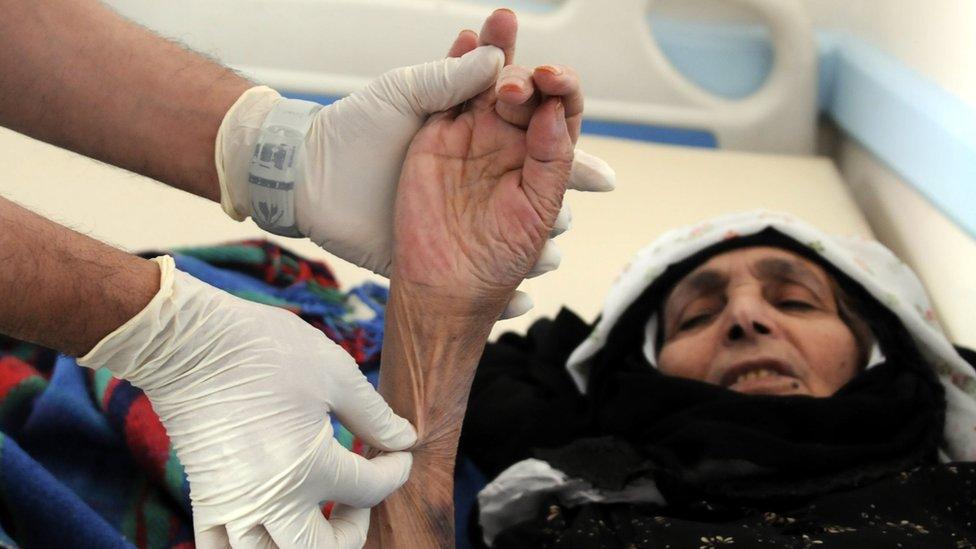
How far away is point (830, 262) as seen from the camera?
1589mm

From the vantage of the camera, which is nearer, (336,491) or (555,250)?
(336,491)

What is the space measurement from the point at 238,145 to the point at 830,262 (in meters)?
0.89

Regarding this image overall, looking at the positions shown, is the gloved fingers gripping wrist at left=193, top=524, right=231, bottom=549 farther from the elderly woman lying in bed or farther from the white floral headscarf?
the white floral headscarf

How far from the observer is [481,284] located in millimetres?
1129

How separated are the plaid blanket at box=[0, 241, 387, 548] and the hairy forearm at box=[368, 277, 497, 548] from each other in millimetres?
193

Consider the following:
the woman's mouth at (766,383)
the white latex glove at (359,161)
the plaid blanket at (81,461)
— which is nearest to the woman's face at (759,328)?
the woman's mouth at (766,383)

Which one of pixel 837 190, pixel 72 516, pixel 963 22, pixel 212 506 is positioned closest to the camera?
pixel 212 506

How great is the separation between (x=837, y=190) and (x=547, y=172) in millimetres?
1481

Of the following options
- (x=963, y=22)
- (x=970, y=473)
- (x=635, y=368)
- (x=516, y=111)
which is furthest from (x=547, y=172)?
(x=963, y=22)

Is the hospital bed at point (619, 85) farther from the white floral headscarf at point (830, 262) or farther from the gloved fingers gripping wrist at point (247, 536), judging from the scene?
the gloved fingers gripping wrist at point (247, 536)

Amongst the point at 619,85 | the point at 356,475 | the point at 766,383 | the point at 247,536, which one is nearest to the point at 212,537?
the point at 247,536

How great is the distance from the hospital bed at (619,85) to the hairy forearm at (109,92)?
3.45 feet

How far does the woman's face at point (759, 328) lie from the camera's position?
1.45 m

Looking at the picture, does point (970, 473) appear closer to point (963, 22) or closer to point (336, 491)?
point (336, 491)
